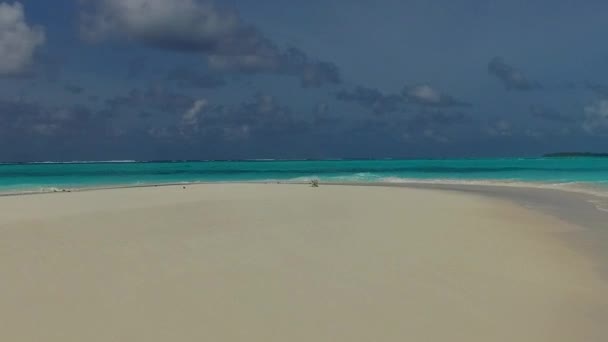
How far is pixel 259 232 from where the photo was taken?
392 inches

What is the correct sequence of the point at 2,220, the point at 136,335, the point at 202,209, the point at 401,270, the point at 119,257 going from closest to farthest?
the point at 136,335
the point at 401,270
the point at 119,257
the point at 2,220
the point at 202,209

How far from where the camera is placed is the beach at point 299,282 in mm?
4516

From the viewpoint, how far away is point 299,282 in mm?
6023

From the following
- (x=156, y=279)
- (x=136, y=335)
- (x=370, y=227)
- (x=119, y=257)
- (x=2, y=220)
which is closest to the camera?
(x=136, y=335)

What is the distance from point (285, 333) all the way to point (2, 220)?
33.3 feet

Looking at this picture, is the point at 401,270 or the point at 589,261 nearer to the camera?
the point at 401,270

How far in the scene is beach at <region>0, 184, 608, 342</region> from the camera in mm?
4516

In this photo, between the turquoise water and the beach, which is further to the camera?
the turquoise water

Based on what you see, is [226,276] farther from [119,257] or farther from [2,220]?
[2,220]

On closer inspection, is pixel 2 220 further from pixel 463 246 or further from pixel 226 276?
pixel 463 246

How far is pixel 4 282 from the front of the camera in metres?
6.01

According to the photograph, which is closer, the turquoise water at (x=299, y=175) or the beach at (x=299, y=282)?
the beach at (x=299, y=282)

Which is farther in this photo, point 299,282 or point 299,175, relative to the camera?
→ point 299,175

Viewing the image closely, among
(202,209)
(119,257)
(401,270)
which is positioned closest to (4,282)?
(119,257)
